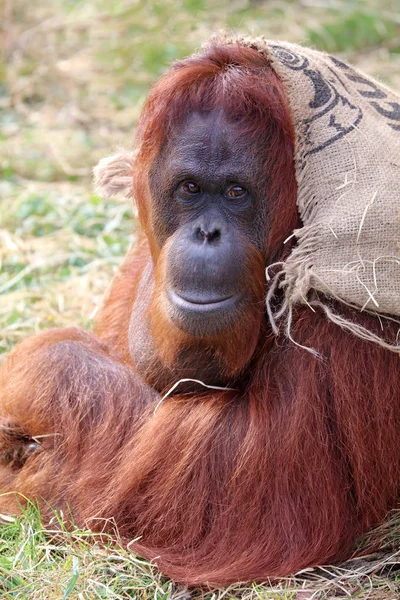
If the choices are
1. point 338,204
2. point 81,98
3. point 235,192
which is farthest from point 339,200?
point 81,98

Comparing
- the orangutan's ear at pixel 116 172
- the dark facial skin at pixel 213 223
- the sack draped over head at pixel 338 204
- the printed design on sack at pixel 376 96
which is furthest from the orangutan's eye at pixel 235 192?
the orangutan's ear at pixel 116 172

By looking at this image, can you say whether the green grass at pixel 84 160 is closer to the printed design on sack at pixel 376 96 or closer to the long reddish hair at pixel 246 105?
the long reddish hair at pixel 246 105

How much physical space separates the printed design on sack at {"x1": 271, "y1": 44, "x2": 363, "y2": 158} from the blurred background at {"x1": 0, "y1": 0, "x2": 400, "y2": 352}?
4.41 feet

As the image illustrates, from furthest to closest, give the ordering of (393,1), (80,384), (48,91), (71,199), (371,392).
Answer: (393,1), (48,91), (71,199), (80,384), (371,392)

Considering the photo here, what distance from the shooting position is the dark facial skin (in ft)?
8.34

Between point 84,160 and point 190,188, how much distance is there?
3.53 metres

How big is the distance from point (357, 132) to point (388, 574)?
129 centimetres

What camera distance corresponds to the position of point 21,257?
4.73 meters

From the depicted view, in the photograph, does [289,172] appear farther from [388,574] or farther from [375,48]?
[375,48]

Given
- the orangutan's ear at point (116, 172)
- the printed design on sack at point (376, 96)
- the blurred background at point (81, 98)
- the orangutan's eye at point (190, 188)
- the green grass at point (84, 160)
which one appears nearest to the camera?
the green grass at point (84, 160)

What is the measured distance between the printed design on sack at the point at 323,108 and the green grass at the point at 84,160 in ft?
3.88

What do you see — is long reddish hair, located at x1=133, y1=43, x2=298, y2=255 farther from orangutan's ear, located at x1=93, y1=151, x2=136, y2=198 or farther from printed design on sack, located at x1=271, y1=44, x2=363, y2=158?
orangutan's ear, located at x1=93, y1=151, x2=136, y2=198

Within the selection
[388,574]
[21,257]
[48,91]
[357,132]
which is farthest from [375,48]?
[388,574]

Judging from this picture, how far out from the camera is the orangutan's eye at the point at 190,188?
2.63 meters
